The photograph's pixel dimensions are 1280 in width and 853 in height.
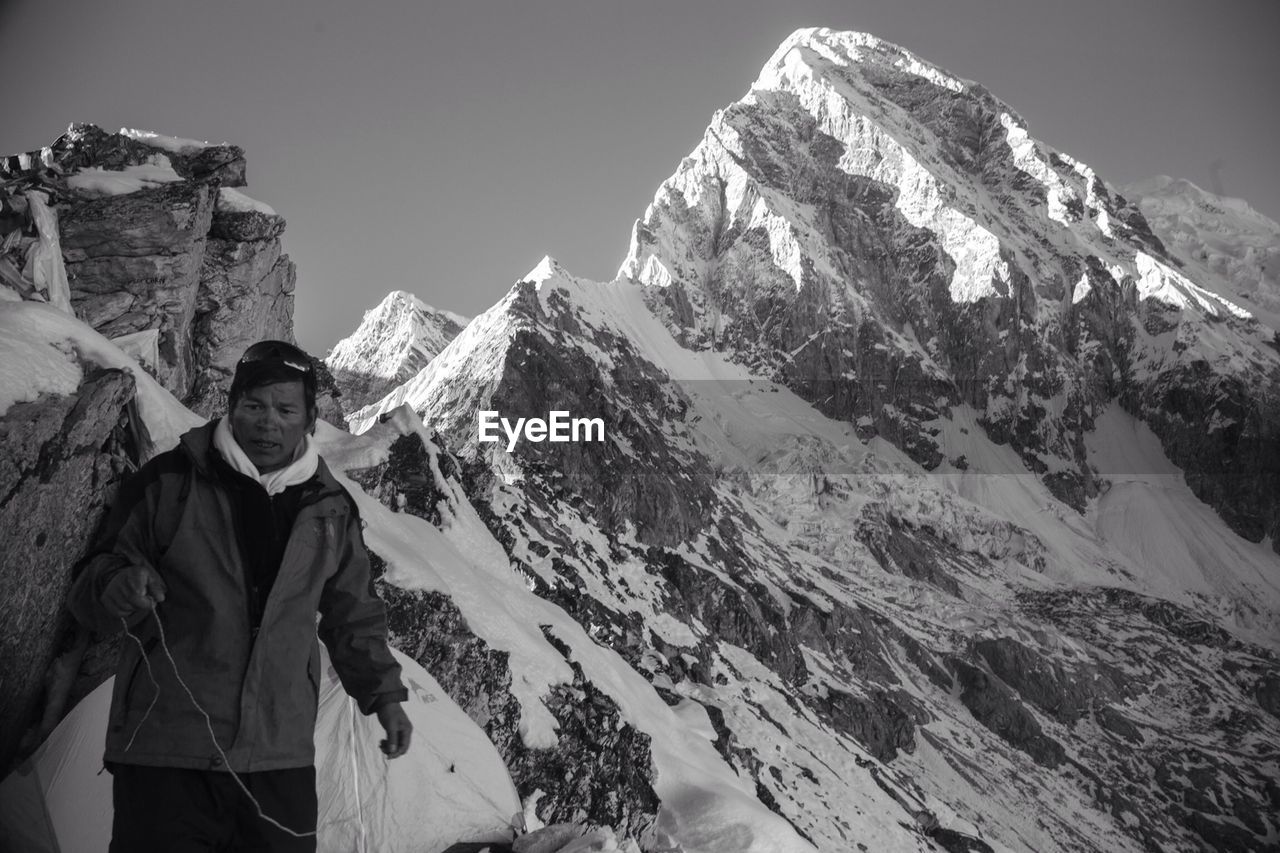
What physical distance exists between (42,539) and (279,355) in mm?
3509

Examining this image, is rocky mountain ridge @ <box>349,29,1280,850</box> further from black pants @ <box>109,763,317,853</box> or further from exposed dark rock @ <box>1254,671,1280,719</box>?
black pants @ <box>109,763,317,853</box>

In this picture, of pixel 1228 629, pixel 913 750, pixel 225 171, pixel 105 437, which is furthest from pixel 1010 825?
pixel 1228 629

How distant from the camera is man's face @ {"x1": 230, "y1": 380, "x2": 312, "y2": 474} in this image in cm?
429

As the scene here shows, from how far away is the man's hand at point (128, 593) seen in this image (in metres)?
3.76

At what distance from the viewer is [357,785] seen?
23.5 feet

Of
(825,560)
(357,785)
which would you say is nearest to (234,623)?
(357,785)

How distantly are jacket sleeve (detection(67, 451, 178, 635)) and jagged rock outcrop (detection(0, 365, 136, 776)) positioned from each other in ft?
9.11

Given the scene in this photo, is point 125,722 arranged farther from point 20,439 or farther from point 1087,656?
point 1087,656

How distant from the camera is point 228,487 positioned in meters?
4.23

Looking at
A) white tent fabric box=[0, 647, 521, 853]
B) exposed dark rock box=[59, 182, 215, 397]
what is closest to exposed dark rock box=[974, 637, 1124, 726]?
exposed dark rock box=[59, 182, 215, 397]

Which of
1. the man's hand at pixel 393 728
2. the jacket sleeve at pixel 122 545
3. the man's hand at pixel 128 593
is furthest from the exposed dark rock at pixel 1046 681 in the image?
the man's hand at pixel 128 593

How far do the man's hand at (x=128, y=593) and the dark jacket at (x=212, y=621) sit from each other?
0.23 ft

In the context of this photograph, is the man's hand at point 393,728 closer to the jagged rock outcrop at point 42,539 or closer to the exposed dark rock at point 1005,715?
the jagged rock outcrop at point 42,539

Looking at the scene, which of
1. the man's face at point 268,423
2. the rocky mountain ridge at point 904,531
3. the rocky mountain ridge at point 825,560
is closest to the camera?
the man's face at point 268,423
